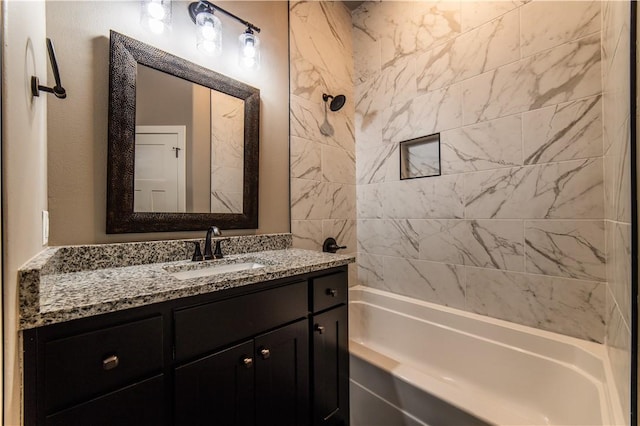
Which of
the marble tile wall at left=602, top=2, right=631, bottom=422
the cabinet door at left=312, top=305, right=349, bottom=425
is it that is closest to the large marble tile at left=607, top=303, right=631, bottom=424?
the marble tile wall at left=602, top=2, right=631, bottom=422

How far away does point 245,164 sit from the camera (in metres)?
1.68

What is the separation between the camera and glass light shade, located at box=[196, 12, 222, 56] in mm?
1454

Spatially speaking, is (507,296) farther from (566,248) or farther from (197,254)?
(197,254)

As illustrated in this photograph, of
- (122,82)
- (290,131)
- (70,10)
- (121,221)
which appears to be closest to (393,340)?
(290,131)

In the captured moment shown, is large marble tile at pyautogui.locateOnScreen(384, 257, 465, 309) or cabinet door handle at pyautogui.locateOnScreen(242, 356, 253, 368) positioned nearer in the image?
cabinet door handle at pyautogui.locateOnScreen(242, 356, 253, 368)

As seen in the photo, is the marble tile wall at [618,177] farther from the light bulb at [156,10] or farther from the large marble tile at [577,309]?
the light bulb at [156,10]

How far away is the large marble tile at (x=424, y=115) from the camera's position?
1813mm

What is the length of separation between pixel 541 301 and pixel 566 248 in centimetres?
32

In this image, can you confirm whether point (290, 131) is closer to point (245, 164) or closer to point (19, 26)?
point (245, 164)

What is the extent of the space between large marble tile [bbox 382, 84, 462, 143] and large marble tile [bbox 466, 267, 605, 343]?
3.27 feet

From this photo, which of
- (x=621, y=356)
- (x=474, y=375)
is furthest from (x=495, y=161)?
(x=474, y=375)

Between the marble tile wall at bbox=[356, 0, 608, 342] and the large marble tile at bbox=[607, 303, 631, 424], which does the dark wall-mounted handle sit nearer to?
the marble tile wall at bbox=[356, 0, 608, 342]

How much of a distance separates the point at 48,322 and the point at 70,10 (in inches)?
49.7

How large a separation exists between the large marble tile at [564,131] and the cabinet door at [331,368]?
1.37m
